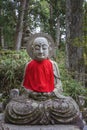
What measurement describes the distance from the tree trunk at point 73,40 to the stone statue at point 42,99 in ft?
12.7

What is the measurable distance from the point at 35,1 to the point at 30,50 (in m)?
13.1

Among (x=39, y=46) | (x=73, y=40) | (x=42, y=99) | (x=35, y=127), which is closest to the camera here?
(x=35, y=127)

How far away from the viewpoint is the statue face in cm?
504

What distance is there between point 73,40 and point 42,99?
424 cm

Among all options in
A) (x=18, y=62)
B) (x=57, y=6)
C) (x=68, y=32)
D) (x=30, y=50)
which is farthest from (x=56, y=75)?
(x=57, y=6)

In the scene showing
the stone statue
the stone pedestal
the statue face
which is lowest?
the stone pedestal

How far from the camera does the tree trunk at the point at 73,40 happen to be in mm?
9055

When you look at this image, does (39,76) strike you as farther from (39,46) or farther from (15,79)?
(15,79)

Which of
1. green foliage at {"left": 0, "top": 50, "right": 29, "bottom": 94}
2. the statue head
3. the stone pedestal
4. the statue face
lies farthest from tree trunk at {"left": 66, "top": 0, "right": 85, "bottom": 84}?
the stone pedestal

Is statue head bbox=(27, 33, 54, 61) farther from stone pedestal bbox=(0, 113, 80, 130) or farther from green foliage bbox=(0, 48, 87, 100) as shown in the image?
green foliage bbox=(0, 48, 87, 100)

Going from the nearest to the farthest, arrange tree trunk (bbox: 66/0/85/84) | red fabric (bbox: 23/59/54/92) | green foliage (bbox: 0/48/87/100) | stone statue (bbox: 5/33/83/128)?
stone statue (bbox: 5/33/83/128) → red fabric (bbox: 23/59/54/92) → green foliage (bbox: 0/48/87/100) → tree trunk (bbox: 66/0/85/84)

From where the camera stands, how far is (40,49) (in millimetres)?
5023

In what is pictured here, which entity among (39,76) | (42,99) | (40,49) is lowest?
(42,99)

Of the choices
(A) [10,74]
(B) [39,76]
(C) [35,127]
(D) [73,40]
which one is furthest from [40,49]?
(D) [73,40]
